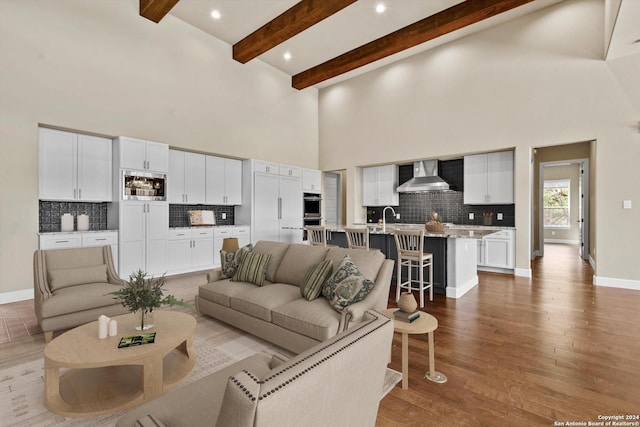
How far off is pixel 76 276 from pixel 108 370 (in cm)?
150

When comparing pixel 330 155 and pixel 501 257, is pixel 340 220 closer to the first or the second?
pixel 330 155

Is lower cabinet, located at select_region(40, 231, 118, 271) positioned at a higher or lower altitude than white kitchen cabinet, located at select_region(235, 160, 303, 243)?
lower

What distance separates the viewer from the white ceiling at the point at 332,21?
5191 millimetres

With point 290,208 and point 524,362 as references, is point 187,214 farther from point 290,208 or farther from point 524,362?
point 524,362

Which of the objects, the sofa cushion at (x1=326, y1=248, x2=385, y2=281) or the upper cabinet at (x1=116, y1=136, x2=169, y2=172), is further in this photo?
the upper cabinet at (x1=116, y1=136, x2=169, y2=172)

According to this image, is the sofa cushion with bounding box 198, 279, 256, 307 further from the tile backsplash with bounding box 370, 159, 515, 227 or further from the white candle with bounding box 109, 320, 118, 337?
the tile backsplash with bounding box 370, 159, 515, 227

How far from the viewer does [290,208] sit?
7.62 metres

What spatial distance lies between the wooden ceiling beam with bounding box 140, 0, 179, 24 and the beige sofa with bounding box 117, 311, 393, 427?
18.3 feet

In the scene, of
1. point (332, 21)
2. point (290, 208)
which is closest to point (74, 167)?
point (290, 208)

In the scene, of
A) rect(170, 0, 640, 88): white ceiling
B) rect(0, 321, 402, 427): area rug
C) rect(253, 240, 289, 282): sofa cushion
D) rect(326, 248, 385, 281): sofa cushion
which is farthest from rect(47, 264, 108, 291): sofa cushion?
rect(170, 0, 640, 88): white ceiling

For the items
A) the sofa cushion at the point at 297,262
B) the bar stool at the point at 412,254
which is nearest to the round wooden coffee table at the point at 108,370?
the sofa cushion at the point at 297,262

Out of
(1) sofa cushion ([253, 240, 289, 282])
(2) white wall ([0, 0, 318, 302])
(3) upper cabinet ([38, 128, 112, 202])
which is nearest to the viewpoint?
(1) sofa cushion ([253, 240, 289, 282])

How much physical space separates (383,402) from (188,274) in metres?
4.90

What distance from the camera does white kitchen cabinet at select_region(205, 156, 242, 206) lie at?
630 centimetres
